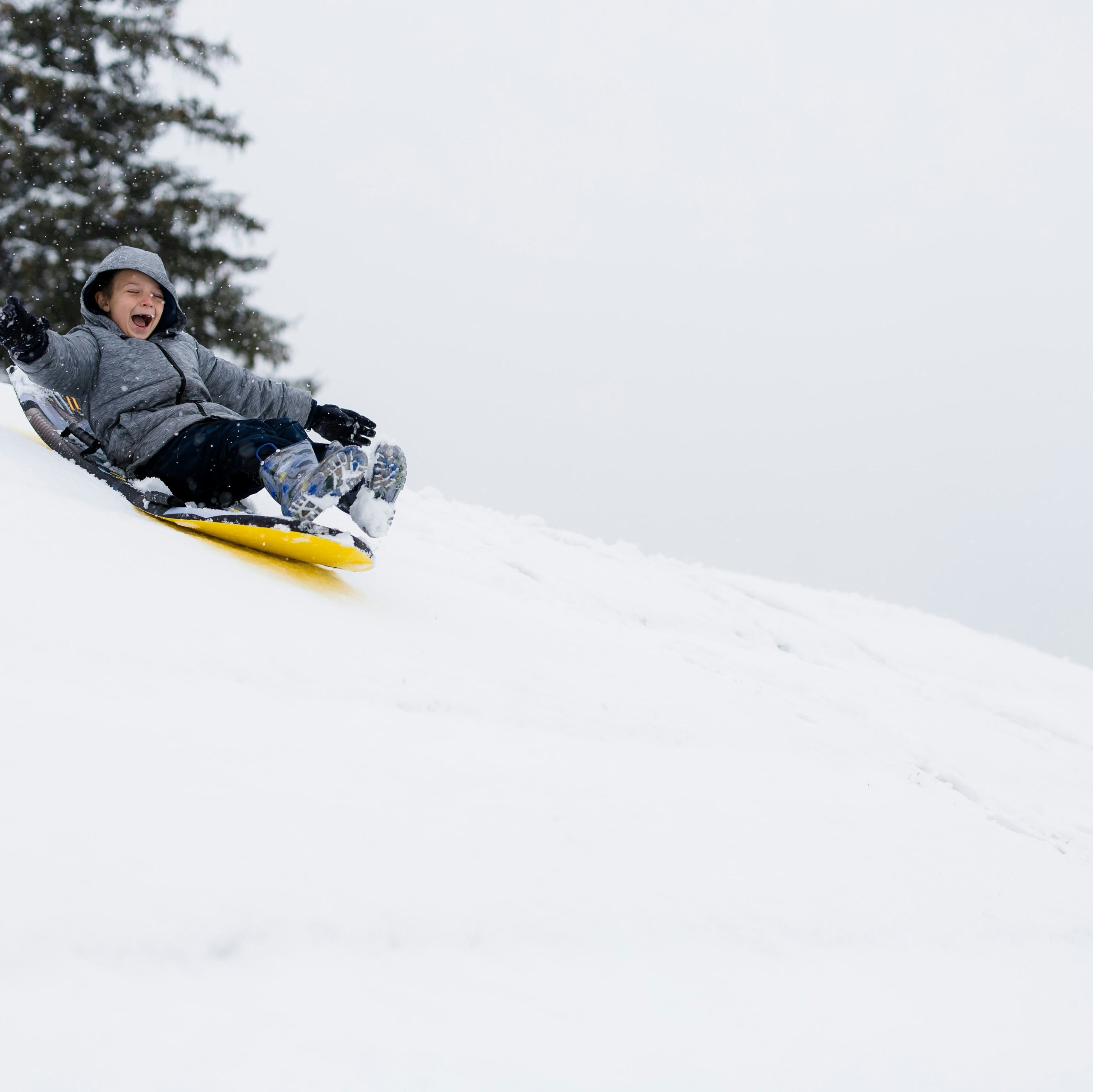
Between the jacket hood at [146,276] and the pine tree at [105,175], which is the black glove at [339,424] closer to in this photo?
the jacket hood at [146,276]

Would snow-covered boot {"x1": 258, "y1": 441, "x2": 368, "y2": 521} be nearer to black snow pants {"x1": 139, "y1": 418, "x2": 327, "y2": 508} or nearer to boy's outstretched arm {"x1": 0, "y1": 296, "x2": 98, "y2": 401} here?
black snow pants {"x1": 139, "y1": 418, "x2": 327, "y2": 508}

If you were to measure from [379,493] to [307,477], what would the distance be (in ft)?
1.40

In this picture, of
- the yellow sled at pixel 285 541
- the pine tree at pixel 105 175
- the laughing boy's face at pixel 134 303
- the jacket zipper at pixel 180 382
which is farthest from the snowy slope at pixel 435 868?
the pine tree at pixel 105 175

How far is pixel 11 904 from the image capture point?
3.51 ft

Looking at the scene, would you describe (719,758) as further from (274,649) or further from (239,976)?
(239,976)

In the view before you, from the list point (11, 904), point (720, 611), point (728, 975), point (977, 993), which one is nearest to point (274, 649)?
point (11, 904)

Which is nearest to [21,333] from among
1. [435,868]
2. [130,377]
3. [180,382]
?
[130,377]

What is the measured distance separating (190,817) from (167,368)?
2.95 meters

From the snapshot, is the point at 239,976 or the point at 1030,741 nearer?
the point at 239,976

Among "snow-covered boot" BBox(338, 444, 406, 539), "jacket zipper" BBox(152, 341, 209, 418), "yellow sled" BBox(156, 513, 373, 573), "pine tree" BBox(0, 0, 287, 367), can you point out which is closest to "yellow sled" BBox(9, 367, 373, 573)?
"yellow sled" BBox(156, 513, 373, 573)

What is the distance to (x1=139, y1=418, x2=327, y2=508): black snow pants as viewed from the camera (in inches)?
130

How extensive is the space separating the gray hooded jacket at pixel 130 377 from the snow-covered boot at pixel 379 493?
706mm

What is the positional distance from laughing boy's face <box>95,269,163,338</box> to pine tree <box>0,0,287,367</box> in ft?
25.3

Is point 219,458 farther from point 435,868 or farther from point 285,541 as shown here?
point 435,868
